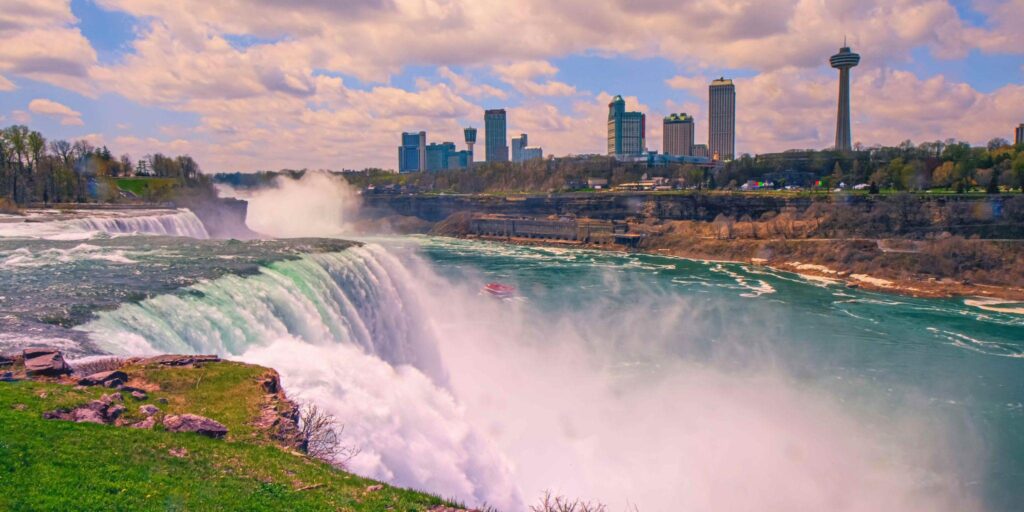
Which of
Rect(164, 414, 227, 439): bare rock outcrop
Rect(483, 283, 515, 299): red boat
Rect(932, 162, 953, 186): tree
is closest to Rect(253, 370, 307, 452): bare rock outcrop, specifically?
Rect(164, 414, 227, 439): bare rock outcrop

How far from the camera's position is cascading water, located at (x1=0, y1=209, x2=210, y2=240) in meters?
34.7

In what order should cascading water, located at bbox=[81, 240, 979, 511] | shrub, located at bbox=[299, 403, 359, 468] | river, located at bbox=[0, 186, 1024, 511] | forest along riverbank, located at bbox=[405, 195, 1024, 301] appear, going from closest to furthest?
shrub, located at bbox=[299, 403, 359, 468]
cascading water, located at bbox=[81, 240, 979, 511]
river, located at bbox=[0, 186, 1024, 511]
forest along riverbank, located at bbox=[405, 195, 1024, 301]

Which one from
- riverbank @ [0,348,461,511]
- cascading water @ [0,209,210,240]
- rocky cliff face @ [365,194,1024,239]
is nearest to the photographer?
riverbank @ [0,348,461,511]

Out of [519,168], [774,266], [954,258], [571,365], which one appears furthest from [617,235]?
[519,168]

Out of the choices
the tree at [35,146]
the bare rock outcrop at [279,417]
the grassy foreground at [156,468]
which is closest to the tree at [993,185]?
the bare rock outcrop at [279,417]

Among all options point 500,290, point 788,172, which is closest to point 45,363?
point 500,290

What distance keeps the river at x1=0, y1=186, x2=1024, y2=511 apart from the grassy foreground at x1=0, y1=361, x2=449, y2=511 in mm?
2325

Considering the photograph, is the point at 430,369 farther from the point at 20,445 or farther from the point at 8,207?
the point at 8,207

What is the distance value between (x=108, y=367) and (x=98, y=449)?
4348mm

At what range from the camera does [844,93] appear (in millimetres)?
161875

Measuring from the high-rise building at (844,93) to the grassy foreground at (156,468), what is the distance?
168131 millimetres

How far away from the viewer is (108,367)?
496 inches

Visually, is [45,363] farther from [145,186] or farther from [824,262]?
[145,186]

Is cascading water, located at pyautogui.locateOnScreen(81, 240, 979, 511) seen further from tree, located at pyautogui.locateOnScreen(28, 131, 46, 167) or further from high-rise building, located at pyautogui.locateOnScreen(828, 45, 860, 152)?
high-rise building, located at pyautogui.locateOnScreen(828, 45, 860, 152)
